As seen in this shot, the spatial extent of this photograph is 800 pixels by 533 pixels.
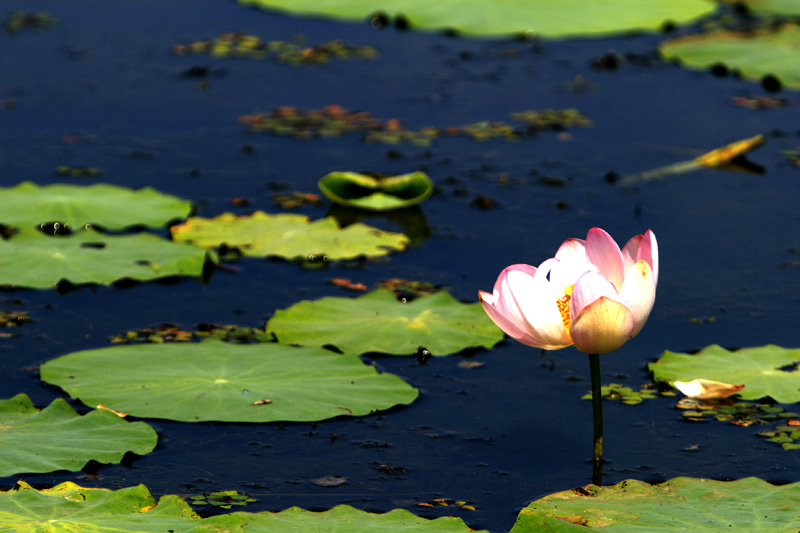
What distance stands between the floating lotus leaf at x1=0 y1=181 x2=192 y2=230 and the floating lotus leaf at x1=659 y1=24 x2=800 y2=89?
156 inches

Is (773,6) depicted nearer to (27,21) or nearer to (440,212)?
(440,212)

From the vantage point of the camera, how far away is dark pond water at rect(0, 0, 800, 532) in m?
3.10

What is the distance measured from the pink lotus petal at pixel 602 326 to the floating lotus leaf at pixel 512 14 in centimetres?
534

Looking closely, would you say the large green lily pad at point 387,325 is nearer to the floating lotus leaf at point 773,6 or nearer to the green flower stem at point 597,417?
the green flower stem at point 597,417

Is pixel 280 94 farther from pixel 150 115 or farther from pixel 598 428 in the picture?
pixel 598 428

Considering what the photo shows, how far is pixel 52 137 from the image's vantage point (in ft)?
19.4

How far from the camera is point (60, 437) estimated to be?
2965mm

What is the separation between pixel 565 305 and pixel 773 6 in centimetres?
681

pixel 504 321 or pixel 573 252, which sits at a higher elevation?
pixel 573 252

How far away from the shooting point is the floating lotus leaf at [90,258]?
4172mm

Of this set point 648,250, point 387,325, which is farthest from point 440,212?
point 648,250

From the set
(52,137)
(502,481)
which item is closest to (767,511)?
(502,481)

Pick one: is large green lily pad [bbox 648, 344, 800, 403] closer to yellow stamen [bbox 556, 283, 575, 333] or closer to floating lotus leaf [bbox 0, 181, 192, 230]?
yellow stamen [bbox 556, 283, 575, 333]

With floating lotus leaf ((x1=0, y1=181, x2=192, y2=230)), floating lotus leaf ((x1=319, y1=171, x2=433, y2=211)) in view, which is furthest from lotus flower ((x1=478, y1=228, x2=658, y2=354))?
floating lotus leaf ((x1=0, y1=181, x2=192, y2=230))
